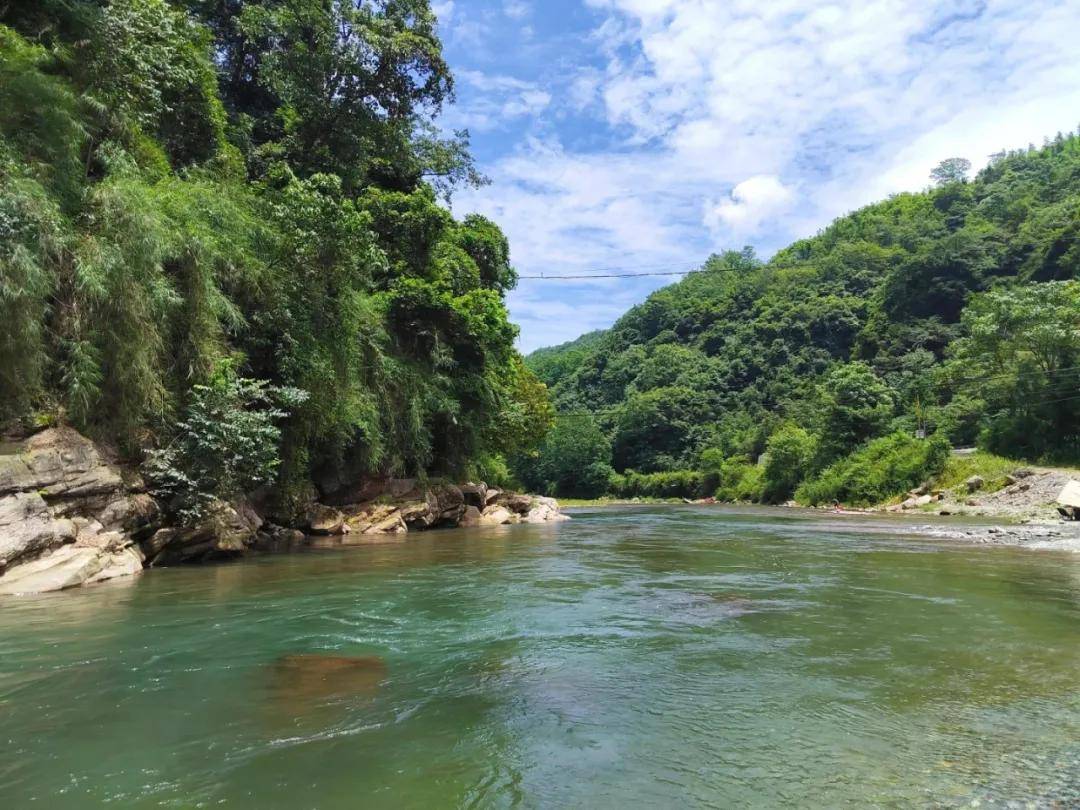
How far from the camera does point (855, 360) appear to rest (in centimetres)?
6800

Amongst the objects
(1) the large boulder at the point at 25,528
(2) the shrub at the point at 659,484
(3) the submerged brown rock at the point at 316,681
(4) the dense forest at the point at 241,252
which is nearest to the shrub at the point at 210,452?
(4) the dense forest at the point at 241,252

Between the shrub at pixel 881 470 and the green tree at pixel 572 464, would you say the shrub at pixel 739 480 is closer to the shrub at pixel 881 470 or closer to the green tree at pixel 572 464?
the shrub at pixel 881 470

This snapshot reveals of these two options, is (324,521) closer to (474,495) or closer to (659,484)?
(474,495)

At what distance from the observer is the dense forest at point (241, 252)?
10344 millimetres

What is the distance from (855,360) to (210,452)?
68.6 metres

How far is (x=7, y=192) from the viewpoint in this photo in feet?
30.1

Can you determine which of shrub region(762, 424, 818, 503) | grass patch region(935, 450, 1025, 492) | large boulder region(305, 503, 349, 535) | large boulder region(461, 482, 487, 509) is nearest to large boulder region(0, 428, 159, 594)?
large boulder region(305, 503, 349, 535)

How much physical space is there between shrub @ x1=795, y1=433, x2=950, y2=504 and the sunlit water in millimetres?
27942

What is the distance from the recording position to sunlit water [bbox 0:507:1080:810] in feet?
10.9

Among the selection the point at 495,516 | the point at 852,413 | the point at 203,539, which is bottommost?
the point at 495,516

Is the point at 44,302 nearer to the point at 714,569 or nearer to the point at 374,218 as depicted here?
the point at 714,569

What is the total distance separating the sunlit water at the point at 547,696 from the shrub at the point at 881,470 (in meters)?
27.9

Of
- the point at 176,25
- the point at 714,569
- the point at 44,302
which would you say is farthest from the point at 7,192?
the point at 714,569

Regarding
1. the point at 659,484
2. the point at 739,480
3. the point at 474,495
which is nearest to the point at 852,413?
the point at 739,480
